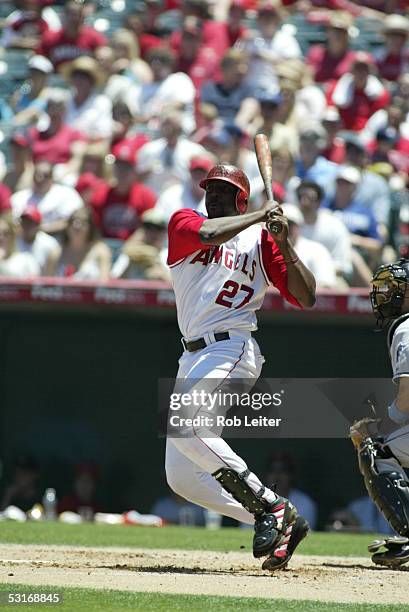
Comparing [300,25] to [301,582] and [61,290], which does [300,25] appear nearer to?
[61,290]

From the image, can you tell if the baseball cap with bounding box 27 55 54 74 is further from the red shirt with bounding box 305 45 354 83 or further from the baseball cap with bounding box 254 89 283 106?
the red shirt with bounding box 305 45 354 83

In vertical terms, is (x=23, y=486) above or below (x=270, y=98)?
below

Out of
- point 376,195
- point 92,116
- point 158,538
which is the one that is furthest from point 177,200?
point 158,538

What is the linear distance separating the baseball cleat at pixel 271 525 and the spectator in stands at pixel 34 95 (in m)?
7.83

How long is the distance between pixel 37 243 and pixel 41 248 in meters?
0.06

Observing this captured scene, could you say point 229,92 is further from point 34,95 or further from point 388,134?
point 34,95

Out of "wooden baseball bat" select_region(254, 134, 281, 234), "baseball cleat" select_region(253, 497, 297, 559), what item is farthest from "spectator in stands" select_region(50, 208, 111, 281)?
"baseball cleat" select_region(253, 497, 297, 559)

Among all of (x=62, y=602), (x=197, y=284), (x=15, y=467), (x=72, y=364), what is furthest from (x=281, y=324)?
(x=62, y=602)

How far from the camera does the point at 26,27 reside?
44.4ft

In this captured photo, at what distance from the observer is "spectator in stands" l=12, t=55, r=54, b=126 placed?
1223cm

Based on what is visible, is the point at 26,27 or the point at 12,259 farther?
the point at 26,27

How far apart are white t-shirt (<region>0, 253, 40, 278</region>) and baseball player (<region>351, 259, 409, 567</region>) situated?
471 cm

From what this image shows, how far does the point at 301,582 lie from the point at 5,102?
29.9ft

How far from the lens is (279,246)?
203 inches
